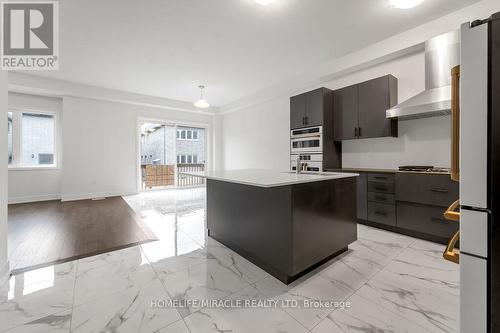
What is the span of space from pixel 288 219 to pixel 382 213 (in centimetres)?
211

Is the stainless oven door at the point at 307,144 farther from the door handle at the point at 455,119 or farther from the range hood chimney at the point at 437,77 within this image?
the door handle at the point at 455,119

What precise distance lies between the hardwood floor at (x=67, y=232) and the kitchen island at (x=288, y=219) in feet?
4.59

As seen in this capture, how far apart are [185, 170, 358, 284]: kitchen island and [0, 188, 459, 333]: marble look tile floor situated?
146 mm

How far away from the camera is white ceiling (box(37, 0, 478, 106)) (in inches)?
100

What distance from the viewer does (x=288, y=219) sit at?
175 centimetres

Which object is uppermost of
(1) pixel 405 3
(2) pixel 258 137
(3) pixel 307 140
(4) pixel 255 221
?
(1) pixel 405 3

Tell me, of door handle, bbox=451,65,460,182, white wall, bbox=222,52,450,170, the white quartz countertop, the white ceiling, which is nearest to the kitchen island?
the white quartz countertop

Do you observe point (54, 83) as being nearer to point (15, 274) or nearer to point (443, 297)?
point (15, 274)

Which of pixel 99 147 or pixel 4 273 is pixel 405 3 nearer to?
pixel 4 273

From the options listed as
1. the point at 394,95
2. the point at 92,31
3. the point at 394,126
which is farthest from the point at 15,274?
the point at 394,95

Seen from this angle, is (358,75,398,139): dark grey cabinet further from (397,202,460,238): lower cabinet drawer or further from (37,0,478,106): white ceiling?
Result: (397,202,460,238): lower cabinet drawer

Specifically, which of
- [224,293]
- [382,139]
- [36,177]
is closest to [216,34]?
[382,139]

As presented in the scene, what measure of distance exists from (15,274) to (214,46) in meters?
3.72

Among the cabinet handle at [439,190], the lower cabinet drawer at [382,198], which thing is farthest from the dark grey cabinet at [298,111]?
the cabinet handle at [439,190]
